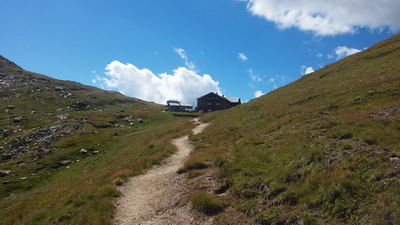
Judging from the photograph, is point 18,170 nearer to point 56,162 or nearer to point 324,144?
point 56,162

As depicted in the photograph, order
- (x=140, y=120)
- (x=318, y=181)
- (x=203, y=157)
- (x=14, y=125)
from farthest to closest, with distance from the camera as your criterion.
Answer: (x=140, y=120), (x=14, y=125), (x=203, y=157), (x=318, y=181)

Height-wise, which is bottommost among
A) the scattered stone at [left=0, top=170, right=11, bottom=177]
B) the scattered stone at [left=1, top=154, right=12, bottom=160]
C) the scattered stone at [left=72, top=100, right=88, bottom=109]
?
the scattered stone at [left=0, top=170, right=11, bottom=177]

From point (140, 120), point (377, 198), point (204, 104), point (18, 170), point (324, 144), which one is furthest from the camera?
point (204, 104)

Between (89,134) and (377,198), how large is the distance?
66047 millimetres

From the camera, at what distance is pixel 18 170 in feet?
139

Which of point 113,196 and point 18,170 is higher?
point 113,196

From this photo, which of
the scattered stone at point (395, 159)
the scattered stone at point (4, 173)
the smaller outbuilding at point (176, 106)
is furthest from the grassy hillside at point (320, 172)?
the smaller outbuilding at point (176, 106)

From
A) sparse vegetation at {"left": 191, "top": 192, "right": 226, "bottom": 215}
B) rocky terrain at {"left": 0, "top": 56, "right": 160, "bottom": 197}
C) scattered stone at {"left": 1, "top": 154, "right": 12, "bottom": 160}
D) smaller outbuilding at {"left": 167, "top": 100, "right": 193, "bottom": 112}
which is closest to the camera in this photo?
sparse vegetation at {"left": 191, "top": 192, "right": 226, "bottom": 215}

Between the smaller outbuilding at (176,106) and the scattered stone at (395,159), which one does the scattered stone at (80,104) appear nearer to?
the smaller outbuilding at (176,106)

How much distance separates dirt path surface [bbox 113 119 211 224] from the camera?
12883 mm

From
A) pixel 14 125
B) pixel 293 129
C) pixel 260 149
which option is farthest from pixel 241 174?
pixel 14 125

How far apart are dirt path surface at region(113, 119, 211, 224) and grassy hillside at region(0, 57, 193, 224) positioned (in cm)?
94

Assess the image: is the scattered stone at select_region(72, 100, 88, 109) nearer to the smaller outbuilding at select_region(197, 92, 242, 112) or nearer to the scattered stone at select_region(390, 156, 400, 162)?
the smaller outbuilding at select_region(197, 92, 242, 112)

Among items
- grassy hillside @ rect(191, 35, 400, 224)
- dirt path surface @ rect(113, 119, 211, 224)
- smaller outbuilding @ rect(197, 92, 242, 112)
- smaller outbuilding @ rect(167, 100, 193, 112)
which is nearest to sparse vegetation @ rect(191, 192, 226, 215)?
dirt path surface @ rect(113, 119, 211, 224)
